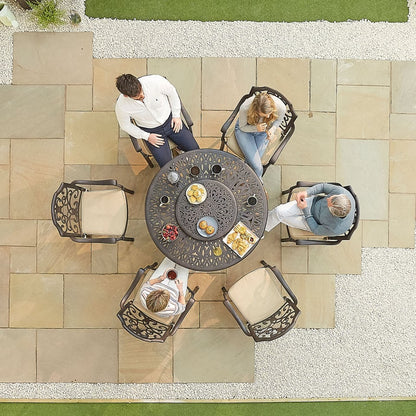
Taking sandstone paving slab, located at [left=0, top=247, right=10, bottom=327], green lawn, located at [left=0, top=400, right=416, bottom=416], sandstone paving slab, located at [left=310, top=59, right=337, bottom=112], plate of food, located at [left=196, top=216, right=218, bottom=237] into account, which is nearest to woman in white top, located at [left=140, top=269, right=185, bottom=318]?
plate of food, located at [left=196, top=216, right=218, bottom=237]

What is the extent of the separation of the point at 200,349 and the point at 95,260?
4.03 feet

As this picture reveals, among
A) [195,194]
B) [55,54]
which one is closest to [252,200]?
[195,194]

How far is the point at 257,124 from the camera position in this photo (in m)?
2.76

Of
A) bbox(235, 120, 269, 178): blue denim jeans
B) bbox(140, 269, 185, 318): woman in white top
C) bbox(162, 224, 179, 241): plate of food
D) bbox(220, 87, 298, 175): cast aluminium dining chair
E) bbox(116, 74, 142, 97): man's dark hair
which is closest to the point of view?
bbox(116, 74, 142, 97): man's dark hair

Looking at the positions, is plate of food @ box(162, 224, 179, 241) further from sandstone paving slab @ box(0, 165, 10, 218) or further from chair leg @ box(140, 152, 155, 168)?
sandstone paving slab @ box(0, 165, 10, 218)

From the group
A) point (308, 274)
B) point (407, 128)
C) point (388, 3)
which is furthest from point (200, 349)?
point (388, 3)

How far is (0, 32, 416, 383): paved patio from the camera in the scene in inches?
134

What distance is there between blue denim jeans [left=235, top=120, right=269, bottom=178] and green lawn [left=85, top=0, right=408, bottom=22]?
1210 mm

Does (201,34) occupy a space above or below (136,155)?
above

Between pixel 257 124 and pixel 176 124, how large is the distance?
612 mm

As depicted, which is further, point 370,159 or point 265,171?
point 370,159

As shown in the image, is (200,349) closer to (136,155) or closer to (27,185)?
(136,155)

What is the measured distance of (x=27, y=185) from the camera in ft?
11.3

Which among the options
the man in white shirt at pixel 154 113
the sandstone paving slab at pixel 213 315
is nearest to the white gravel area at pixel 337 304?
the sandstone paving slab at pixel 213 315
